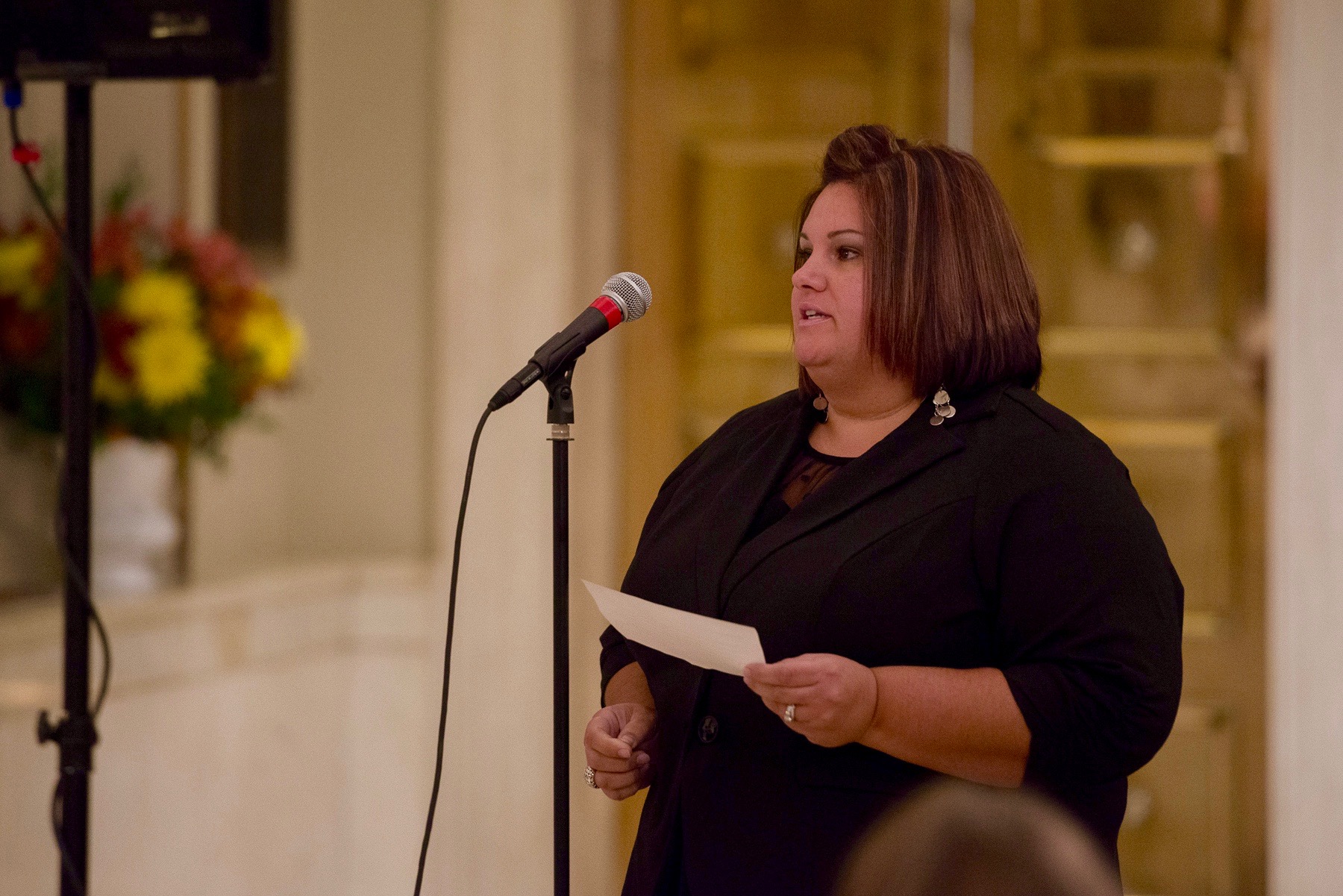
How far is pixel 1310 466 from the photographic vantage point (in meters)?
2.97

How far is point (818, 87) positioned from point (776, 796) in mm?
2310

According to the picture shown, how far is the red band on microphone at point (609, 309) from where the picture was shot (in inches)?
56.2

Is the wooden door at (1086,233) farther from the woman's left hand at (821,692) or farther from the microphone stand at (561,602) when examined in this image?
the woman's left hand at (821,692)

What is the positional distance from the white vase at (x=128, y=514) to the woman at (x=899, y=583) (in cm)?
159

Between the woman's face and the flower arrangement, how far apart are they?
1.61m

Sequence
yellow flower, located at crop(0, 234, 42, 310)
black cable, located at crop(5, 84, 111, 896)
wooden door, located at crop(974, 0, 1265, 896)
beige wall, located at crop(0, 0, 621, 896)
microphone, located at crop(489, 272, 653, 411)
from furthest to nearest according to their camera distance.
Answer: beige wall, located at crop(0, 0, 621, 896) → wooden door, located at crop(974, 0, 1265, 896) → yellow flower, located at crop(0, 234, 42, 310) → black cable, located at crop(5, 84, 111, 896) → microphone, located at crop(489, 272, 653, 411)

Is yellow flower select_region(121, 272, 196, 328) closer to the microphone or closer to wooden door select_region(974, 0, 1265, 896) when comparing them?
the microphone

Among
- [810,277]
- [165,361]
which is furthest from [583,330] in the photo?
[165,361]

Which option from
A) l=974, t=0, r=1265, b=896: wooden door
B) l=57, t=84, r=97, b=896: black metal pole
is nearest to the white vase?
l=57, t=84, r=97, b=896: black metal pole

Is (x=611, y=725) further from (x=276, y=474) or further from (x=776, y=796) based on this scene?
(x=276, y=474)

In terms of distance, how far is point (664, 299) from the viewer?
340 centimetres

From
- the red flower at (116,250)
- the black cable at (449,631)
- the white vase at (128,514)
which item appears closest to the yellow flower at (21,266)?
the red flower at (116,250)

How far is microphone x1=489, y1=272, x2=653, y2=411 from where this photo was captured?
1370 millimetres

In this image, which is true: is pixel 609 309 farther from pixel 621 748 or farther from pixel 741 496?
pixel 621 748
